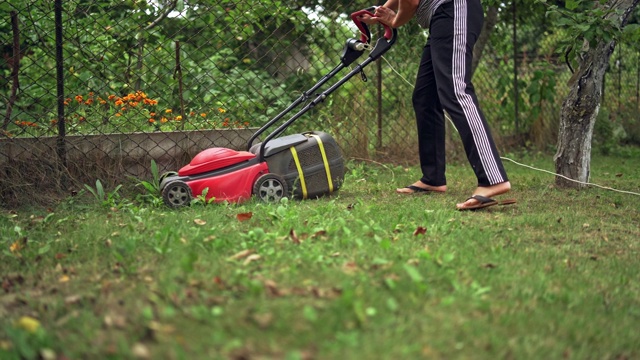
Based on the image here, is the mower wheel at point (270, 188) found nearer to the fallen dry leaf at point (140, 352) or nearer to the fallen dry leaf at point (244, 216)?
the fallen dry leaf at point (244, 216)

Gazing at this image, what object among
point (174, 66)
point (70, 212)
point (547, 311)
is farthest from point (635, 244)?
point (174, 66)

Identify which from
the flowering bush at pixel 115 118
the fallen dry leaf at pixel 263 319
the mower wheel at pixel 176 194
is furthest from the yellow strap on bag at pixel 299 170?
the fallen dry leaf at pixel 263 319

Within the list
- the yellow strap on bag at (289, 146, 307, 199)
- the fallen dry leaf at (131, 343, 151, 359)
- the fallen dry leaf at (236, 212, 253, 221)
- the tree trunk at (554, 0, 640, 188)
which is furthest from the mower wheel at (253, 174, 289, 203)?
the fallen dry leaf at (131, 343, 151, 359)

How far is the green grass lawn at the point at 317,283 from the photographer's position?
6.58ft

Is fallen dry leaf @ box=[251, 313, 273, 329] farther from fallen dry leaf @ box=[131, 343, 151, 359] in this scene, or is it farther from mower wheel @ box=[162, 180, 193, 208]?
mower wheel @ box=[162, 180, 193, 208]

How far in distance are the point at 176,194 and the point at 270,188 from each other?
0.54 m

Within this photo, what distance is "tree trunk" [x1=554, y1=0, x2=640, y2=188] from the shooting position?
4.80m

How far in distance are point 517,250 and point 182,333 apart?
1.69 metres

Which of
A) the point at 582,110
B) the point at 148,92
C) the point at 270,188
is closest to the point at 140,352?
the point at 270,188

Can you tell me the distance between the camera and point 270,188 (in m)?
4.33

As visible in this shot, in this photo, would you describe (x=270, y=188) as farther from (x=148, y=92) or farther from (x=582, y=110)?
(x=582, y=110)

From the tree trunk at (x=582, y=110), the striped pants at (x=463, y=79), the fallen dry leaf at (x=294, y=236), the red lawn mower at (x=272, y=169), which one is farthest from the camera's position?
the tree trunk at (x=582, y=110)

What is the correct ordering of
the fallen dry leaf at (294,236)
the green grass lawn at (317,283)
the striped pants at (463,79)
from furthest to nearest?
1. the striped pants at (463,79)
2. the fallen dry leaf at (294,236)
3. the green grass lawn at (317,283)

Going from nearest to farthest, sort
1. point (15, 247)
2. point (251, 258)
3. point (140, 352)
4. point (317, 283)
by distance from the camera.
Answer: point (140, 352) → point (317, 283) → point (251, 258) → point (15, 247)
